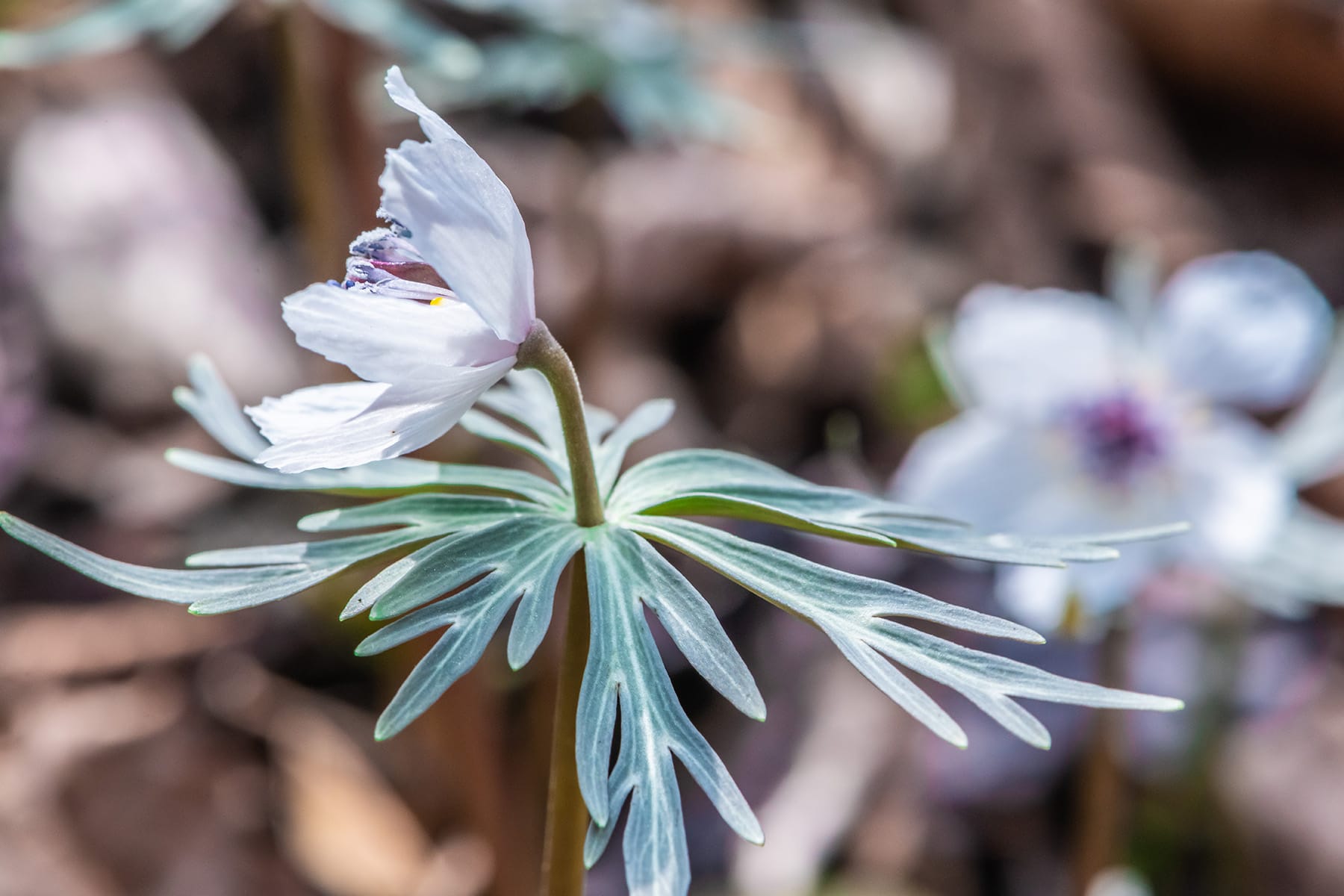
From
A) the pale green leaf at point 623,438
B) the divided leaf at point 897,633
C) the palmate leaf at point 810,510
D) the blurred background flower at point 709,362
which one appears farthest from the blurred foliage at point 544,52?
the divided leaf at point 897,633

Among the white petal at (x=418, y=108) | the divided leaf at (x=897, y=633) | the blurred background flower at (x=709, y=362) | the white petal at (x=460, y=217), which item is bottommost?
the blurred background flower at (x=709, y=362)

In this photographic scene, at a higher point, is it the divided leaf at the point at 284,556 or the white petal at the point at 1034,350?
the divided leaf at the point at 284,556

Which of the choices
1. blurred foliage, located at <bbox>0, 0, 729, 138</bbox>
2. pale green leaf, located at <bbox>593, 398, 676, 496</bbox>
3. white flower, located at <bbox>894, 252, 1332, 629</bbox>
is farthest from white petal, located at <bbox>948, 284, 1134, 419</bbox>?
blurred foliage, located at <bbox>0, 0, 729, 138</bbox>

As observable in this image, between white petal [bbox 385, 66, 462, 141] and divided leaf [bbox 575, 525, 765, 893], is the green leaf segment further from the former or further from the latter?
white petal [bbox 385, 66, 462, 141]

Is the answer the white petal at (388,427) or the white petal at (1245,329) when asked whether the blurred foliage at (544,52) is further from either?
the white petal at (388,427)

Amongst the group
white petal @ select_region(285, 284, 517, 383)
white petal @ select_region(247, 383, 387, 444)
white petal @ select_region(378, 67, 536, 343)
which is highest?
white petal @ select_region(378, 67, 536, 343)

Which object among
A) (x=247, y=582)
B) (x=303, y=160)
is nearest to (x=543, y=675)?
(x=303, y=160)

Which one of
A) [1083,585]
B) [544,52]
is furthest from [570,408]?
A: [544,52]
